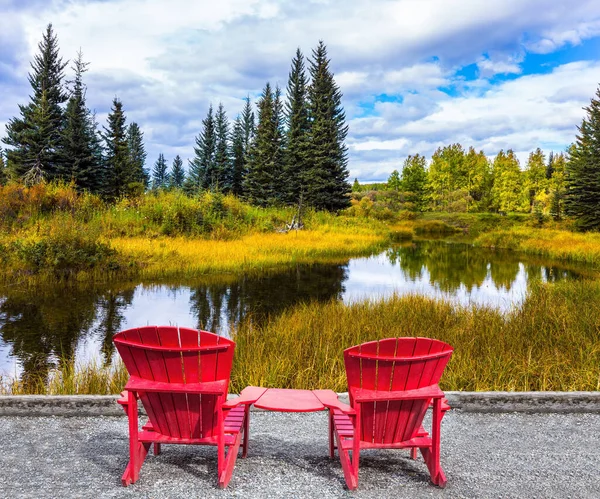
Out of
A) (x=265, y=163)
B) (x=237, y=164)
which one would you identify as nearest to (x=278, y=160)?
(x=265, y=163)

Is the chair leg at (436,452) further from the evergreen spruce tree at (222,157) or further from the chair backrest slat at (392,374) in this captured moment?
the evergreen spruce tree at (222,157)

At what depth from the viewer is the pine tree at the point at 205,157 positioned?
5006cm

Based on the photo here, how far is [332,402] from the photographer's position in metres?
3.30

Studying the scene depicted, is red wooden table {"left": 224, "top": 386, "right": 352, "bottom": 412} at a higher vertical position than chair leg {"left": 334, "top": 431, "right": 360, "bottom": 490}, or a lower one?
higher

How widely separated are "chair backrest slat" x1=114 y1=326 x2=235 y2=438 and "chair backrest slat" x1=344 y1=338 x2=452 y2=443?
85 centimetres

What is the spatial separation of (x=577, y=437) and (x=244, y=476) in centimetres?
283

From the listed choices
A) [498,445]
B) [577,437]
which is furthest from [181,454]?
[577,437]

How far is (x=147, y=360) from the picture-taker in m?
3.01

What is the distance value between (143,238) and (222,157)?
103 feet

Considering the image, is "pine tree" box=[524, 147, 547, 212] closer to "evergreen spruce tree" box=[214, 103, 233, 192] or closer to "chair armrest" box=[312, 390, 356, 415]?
"evergreen spruce tree" box=[214, 103, 233, 192]

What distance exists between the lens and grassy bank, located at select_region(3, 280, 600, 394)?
5.55 metres

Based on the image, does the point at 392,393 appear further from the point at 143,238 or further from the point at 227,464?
the point at 143,238

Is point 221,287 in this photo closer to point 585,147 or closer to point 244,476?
point 244,476

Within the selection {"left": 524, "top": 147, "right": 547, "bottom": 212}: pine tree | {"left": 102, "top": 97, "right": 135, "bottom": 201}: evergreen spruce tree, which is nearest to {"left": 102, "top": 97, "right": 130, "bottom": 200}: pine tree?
{"left": 102, "top": 97, "right": 135, "bottom": 201}: evergreen spruce tree
